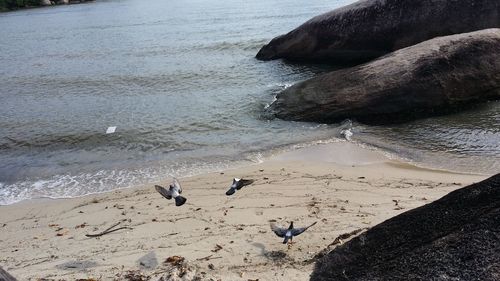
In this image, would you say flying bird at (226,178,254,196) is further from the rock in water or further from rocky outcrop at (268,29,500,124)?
the rock in water

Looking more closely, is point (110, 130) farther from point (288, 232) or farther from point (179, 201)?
point (288, 232)

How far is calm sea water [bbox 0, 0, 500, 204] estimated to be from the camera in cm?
847

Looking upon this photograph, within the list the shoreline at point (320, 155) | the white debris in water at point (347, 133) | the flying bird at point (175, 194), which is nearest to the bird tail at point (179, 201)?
the flying bird at point (175, 194)

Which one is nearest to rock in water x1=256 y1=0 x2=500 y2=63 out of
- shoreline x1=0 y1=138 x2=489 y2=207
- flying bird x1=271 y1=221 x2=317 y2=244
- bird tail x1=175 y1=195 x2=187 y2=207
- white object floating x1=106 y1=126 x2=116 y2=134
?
shoreline x1=0 y1=138 x2=489 y2=207

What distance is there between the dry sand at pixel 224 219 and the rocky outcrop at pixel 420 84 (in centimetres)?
165

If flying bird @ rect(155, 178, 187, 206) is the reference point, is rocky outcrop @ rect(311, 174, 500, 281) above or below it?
above

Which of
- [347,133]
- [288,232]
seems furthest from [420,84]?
[288,232]

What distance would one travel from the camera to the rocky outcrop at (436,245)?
3.10 metres

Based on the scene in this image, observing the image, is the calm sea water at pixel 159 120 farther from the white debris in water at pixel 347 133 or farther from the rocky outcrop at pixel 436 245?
the rocky outcrop at pixel 436 245

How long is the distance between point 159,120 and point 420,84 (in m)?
5.62

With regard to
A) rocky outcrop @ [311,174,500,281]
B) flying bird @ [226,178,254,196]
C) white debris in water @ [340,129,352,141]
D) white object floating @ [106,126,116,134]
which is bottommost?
white debris in water @ [340,129,352,141]

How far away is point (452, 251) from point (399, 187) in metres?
3.45

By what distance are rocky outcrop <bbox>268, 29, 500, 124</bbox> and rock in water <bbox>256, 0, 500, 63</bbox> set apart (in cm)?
178

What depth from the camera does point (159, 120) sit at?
11250 mm
